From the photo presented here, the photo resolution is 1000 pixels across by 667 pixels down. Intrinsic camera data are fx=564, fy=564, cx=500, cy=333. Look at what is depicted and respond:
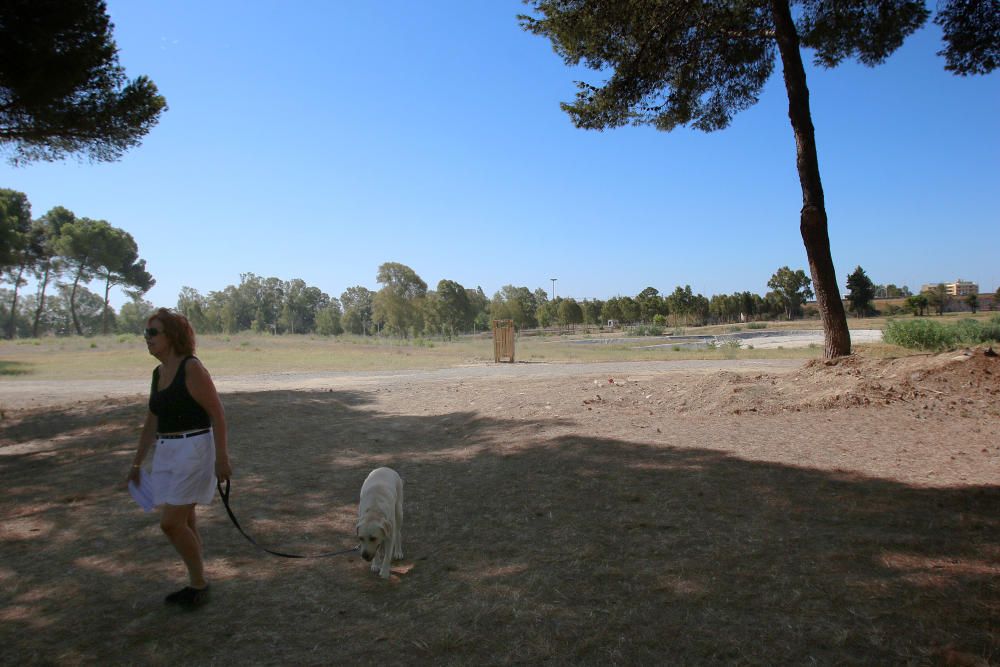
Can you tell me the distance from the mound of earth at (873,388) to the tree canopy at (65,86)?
37.7 ft

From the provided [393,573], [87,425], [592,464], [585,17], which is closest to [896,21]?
[585,17]

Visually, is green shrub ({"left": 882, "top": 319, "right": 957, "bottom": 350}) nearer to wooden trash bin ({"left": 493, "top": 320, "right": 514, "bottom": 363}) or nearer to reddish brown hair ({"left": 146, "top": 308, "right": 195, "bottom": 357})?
wooden trash bin ({"left": 493, "top": 320, "right": 514, "bottom": 363})

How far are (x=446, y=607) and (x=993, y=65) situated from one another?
37.2ft

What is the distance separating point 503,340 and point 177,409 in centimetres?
2153

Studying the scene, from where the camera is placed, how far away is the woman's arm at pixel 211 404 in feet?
10.8

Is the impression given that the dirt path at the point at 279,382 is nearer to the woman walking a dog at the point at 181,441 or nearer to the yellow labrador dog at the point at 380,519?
the yellow labrador dog at the point at 380,519

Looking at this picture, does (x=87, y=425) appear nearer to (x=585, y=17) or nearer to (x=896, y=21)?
(x=585, y=17)

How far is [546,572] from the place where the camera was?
3.71m

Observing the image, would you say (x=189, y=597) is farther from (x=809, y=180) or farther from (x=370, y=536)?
(x=809, y=180)

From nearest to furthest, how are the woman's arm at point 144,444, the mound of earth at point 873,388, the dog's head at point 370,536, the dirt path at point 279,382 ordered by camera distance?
the woman's arm at point 144,444
the dog's head at point 370,536
the mound of earth at point 873,388
the dirt path at point 279,382

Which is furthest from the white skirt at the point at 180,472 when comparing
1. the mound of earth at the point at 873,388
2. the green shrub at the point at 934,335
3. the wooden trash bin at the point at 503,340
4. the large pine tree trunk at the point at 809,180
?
the green shrub at the point at 934,335

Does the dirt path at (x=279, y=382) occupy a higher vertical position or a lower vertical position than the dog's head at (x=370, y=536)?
lower

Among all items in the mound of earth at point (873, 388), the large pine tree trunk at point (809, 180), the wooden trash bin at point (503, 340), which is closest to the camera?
the mound of earth at point (873, 388)

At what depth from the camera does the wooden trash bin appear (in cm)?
2422
